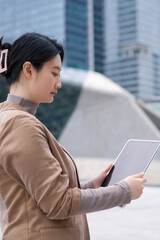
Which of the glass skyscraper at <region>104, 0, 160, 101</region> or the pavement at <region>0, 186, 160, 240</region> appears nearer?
the pavement at <region>0, 186, 160, 240</region>

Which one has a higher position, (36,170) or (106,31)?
(36,170)

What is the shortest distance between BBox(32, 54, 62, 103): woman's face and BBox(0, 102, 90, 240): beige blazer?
0.26 feet

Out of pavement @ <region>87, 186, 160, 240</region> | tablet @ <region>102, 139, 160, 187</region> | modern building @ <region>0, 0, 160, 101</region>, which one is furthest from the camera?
modern building @ <region>0, 0, 160, 101</region>

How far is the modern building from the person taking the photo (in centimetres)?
7856

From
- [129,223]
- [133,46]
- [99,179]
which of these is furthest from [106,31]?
[99,179]

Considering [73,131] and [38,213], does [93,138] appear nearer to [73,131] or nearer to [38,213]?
[73,131]

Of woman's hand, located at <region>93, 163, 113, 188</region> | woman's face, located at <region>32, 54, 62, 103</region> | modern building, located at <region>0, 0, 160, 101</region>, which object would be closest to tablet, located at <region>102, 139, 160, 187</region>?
woman's hand, located at <region>93, 163, 113, 188</region>

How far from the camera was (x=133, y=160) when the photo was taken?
1.46 m

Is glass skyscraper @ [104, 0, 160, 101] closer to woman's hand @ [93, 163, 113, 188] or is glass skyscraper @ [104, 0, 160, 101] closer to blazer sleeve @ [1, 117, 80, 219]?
woman's hand @ [93, 163, 113, 188]

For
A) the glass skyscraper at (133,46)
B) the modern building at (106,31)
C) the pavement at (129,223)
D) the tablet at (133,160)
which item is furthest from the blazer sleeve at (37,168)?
the glass skyscraper at (133,46)

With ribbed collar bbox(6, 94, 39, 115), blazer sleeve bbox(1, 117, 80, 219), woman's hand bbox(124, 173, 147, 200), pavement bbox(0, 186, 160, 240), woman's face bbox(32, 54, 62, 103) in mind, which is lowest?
pavement bbox(0, 186, 160, 240)

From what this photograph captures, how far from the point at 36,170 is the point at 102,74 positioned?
80107mm

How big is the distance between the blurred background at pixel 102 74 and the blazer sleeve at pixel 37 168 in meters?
2.70

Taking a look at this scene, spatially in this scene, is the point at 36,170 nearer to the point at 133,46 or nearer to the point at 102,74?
the point at 102,74
